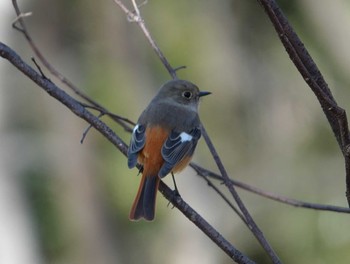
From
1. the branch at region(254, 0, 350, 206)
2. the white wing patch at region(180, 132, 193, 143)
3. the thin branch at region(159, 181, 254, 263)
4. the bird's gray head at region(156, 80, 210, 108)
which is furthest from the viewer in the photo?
the bird's gray head at region(156, 80, 210, 108)

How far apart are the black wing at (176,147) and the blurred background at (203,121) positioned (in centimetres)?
526

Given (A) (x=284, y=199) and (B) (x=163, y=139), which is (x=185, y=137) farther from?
(A) (x=284, y=199)

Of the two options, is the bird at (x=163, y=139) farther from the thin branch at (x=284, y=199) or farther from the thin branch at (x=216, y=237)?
the thin branch at (x=216, y=237)

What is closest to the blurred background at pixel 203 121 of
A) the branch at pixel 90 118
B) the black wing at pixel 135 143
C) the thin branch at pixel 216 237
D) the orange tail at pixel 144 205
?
the black wing at pixel 135 143

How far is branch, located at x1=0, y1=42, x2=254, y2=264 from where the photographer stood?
2.28 meters

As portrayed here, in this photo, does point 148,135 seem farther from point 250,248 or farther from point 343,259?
point 250,248

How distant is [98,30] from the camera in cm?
1227

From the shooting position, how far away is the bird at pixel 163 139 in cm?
316

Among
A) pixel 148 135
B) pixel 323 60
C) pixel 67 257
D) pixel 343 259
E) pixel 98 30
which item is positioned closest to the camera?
pixel 148 135

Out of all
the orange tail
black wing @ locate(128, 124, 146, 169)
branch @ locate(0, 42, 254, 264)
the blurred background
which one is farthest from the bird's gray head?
the blurred background

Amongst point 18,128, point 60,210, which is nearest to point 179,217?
point 60,210

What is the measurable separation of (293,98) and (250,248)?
2.18 metres

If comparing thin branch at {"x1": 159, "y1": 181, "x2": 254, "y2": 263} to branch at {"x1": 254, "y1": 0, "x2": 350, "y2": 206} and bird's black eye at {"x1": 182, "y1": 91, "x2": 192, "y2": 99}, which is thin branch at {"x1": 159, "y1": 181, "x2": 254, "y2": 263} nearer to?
branch at {"x1": 254, "y1": 0, "x2": 350, "y2": 206}

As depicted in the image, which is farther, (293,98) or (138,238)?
(138,238)
